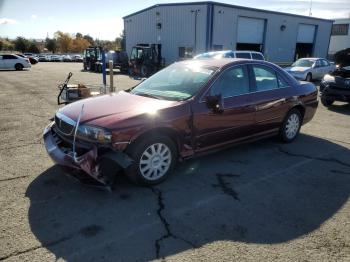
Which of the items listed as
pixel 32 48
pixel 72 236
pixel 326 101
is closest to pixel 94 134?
pixel 72 236

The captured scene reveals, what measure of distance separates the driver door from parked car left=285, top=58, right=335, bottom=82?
13841 mm

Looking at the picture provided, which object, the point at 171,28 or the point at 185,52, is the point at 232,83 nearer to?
the point at 185,52

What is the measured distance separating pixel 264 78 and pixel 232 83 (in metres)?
0.87

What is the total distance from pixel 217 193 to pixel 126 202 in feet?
3.78

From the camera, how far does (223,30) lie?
81.5ft

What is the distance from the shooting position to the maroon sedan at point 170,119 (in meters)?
3.85

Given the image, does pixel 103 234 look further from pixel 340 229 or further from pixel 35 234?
pixel 340 229

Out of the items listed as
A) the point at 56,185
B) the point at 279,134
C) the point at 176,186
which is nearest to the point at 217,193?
the point at 176,186

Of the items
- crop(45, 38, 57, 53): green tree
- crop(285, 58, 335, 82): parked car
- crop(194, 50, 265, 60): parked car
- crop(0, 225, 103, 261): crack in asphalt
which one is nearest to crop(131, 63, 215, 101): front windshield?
crop(0, 225, 103, 261): crack in asphalt

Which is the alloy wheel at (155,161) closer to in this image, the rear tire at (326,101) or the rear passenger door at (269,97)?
the rear passenger door at (269,97)

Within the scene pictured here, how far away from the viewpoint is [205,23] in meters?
23.7

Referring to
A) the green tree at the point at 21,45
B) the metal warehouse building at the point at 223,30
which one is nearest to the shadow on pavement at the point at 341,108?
the metal warehouse building at the point at 223,30

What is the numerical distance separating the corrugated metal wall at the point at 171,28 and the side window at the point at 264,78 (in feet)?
62.7

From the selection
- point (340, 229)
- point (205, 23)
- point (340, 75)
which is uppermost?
point (205, 23)
